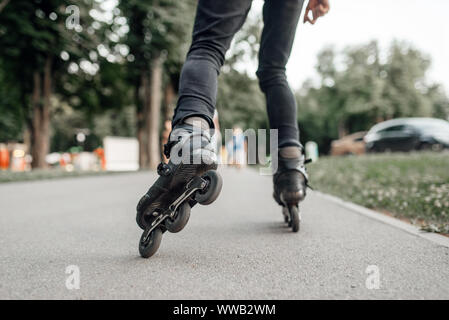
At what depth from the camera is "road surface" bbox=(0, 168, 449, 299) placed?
1.54 meters

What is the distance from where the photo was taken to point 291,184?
2.66 meters

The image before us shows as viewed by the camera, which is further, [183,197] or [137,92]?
[137,92]

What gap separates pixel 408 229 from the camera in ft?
9.16

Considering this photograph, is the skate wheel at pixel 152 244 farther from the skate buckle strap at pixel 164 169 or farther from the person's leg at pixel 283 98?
the person's leg at pixel 283 98

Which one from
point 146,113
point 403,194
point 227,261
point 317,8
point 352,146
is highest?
point 146,113

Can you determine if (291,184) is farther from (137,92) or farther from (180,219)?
(137,92)

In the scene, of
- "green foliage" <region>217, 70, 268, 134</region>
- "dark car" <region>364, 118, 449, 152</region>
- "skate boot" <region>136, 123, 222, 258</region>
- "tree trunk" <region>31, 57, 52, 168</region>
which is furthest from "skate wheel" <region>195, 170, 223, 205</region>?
"green foliage" <region>217, 70, 268, 134</region>

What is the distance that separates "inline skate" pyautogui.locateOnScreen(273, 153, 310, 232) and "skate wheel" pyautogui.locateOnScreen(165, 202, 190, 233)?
3.00ft

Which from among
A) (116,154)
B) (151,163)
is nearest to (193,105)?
(151,163)

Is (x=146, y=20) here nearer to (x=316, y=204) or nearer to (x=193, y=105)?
(x=316, y=204)

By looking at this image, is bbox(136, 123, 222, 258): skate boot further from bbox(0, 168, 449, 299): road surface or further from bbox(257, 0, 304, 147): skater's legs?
bbox(257, 0, 304, 147): skater's legs

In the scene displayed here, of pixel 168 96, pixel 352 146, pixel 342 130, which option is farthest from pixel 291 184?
pixel 342 130

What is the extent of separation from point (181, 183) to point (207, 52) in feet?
2.28

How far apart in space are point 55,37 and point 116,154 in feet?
22.3
